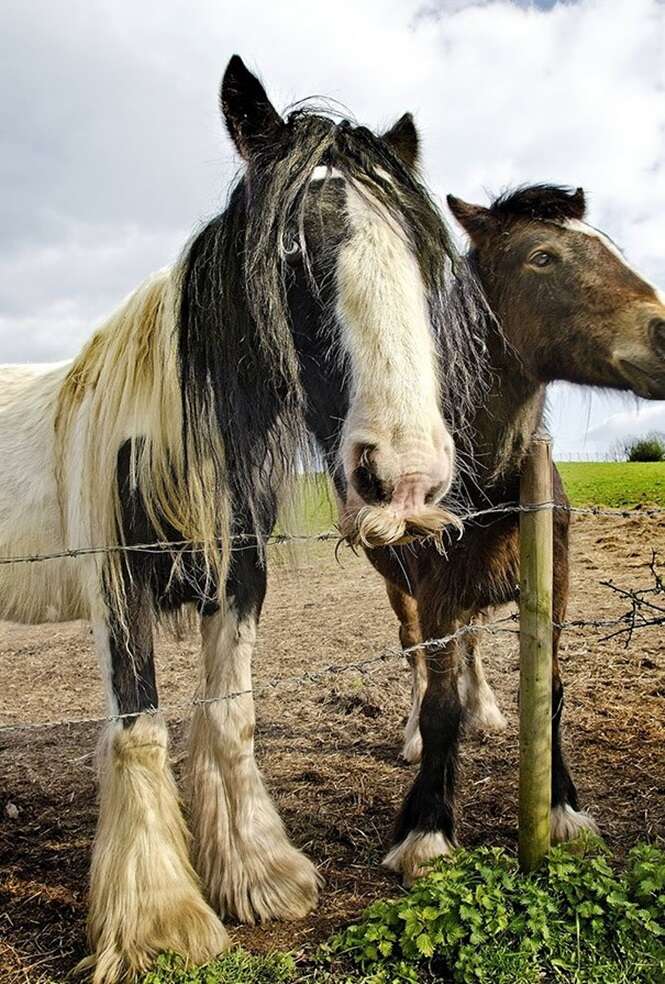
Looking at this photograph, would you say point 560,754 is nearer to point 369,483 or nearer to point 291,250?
point 369,483

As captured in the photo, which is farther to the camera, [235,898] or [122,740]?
[235,898]

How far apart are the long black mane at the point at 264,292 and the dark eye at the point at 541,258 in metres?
0.88

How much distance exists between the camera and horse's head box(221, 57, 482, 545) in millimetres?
2057

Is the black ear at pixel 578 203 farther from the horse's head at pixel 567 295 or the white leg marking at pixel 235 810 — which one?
the white leg marking at pixel 235 810

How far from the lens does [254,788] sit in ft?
10.2

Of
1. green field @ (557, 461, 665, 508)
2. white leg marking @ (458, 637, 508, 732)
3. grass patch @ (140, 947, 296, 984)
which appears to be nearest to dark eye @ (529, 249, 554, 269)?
white leg marking @ (458, 637, 508, 732)

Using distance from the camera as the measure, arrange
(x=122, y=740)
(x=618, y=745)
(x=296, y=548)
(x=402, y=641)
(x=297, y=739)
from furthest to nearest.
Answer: (x=402, y=641), (x=297, y=739), (x=618, y=745), (x=296, y=548), (x=122, y=740)

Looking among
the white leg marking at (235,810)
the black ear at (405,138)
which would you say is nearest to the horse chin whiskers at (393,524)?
the white leg marking at (235,810)

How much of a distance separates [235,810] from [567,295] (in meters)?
2.58

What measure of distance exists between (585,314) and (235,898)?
2.77 m

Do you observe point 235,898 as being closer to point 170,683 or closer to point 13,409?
point 13,409

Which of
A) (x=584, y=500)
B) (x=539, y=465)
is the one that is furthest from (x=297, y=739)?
(x=584, y=500)

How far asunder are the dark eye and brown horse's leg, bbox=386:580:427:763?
5.80ft

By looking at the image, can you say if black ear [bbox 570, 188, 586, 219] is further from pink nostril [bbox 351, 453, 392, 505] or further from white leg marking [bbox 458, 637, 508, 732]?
white leg marking [bbox 458, 637, 508, 732]
